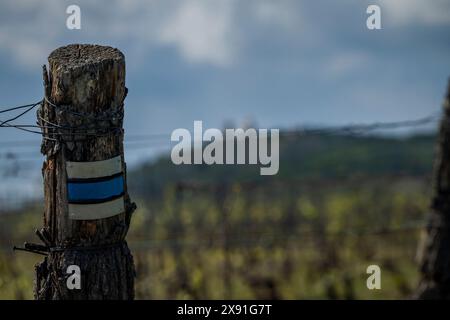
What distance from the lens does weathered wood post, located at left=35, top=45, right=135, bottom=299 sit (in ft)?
15.0

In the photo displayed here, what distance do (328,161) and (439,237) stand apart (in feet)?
68.0

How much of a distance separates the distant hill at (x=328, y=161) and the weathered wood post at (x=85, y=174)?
65.3 ft

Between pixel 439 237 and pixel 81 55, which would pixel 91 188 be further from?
pixel 439 237

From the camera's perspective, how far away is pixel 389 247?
55.2 ft

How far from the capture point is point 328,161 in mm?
29094

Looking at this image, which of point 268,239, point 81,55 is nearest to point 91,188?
point 81,55

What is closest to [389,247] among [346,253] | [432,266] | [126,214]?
[346,253]

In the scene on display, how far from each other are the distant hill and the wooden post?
15.8m

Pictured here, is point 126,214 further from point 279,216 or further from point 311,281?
point 279,216

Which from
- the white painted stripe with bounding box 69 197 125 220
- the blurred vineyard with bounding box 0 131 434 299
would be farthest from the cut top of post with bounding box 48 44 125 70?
the blurred vineyard with bounding box 0 131 434 299

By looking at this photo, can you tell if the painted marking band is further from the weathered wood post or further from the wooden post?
the wooden post

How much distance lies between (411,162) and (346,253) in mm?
11387

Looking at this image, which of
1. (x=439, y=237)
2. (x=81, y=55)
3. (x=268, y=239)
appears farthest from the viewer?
(x=268, y=239)
